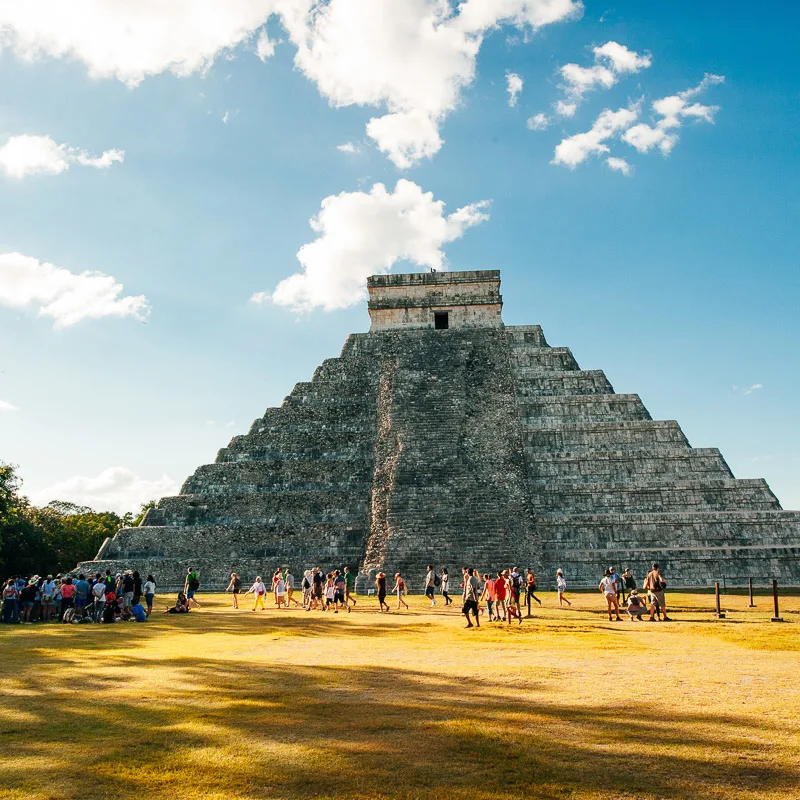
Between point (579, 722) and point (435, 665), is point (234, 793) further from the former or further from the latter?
point (435, 665)

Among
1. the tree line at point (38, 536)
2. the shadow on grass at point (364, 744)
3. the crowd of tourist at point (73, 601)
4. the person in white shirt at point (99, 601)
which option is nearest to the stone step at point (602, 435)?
the crowd of tourist at point (73, 601)

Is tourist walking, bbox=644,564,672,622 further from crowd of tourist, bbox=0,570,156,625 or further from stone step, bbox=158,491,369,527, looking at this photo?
stone step, bbox=158,491,369,527

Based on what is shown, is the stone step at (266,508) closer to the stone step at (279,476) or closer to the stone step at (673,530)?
the stone step at (279,476)

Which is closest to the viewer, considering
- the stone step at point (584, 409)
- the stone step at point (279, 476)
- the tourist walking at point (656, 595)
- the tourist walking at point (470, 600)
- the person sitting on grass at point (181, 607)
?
the tourist walking at point (470, 600)

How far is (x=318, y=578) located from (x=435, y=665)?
8.66 meters

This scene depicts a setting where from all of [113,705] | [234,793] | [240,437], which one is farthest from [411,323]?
[234,793]

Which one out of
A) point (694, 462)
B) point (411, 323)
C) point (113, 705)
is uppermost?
point (411, 323)

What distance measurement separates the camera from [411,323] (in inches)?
1080

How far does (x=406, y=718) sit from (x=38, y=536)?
32.8 meters

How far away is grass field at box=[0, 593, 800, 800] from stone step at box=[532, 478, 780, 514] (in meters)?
10.2

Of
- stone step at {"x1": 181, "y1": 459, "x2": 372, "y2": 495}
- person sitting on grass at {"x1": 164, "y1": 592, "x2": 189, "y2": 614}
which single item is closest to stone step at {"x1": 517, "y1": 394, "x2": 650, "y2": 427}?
stone step at {"x1": 181, "y1": 459, "x2": 372, "y2": 495}

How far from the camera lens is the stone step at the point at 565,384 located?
78.1 ft

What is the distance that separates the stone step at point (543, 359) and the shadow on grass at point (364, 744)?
747 inches

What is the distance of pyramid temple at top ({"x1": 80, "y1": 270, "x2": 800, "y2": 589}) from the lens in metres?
18.9
